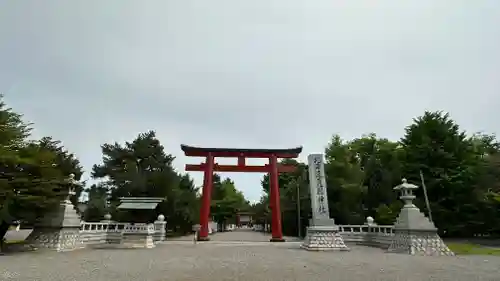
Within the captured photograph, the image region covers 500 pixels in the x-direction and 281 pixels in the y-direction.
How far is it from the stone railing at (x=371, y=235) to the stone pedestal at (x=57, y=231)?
49.4ft

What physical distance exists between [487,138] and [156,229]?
28806 millimetres

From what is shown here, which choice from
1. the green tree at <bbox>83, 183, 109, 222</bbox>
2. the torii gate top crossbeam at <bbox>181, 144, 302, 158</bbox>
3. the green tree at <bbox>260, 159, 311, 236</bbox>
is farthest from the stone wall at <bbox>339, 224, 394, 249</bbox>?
the green tree at <bbox>83, 183, 109, 222</bbox>

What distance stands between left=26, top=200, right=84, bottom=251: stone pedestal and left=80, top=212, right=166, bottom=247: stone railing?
175 cm

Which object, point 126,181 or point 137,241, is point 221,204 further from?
point 137,241

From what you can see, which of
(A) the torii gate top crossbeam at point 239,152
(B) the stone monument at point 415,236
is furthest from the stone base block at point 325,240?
(A) the torii gate top crossbeam at point 239,152

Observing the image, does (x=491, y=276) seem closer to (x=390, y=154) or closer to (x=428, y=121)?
(x=428, y=121)

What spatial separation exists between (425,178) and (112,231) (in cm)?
2117

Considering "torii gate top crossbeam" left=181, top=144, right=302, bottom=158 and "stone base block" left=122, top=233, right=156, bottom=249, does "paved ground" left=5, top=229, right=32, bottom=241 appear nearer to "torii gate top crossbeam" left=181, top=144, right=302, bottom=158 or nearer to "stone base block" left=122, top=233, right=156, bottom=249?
"stone base block" left=122, top=233, right=156, bottom=249

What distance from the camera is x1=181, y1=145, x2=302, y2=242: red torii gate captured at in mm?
23156

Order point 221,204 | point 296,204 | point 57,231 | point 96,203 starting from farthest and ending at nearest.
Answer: point 221,204 → point 296,204 → point 96,203 → point 57,231

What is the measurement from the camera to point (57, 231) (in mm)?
14227

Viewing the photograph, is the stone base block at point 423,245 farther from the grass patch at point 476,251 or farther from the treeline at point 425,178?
the treeline at point 425,178

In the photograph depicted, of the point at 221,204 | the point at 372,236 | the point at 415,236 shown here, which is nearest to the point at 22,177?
the point at 415,236

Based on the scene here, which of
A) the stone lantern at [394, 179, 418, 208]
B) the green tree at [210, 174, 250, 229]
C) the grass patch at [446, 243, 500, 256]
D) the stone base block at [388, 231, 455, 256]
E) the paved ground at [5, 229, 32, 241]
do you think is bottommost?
the grass patch at [446, 243, 500, 256]
